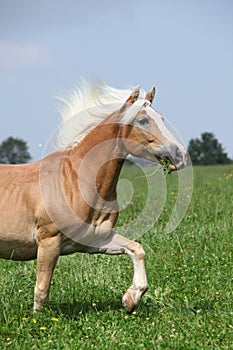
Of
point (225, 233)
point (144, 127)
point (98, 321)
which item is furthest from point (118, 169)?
point (225, 233)

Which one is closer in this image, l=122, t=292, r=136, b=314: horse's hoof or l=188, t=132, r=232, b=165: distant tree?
l=122, t=292, r=136, b=314: horse's hoof

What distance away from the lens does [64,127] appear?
653 cm

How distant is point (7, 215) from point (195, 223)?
534 centimetres

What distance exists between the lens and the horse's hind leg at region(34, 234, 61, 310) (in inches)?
239

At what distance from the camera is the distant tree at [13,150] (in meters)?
80.7

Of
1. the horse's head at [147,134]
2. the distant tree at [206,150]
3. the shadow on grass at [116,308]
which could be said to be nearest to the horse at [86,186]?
the horse's head at [147,134]

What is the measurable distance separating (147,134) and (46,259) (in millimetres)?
1696

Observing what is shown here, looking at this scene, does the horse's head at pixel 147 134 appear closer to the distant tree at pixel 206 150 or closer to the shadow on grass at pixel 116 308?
the shadow on grass at pixel 116 308

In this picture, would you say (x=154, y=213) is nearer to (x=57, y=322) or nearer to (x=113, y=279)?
(x=113, y=279)

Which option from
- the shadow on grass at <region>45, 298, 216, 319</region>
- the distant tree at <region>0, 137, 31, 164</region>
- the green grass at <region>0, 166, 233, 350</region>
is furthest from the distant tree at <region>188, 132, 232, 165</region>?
the shadow on grass at <region>45, 298, 216, 319</region>

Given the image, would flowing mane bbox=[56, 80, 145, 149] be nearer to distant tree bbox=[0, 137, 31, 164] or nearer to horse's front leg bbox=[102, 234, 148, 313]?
horse's front leg bbox=[102, 234, 148, 313]

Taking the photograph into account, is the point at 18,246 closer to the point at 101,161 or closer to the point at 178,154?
the point at 101,161

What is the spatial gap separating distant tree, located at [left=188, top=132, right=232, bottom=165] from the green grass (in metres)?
68.6

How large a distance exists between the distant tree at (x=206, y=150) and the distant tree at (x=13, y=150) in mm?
23379
